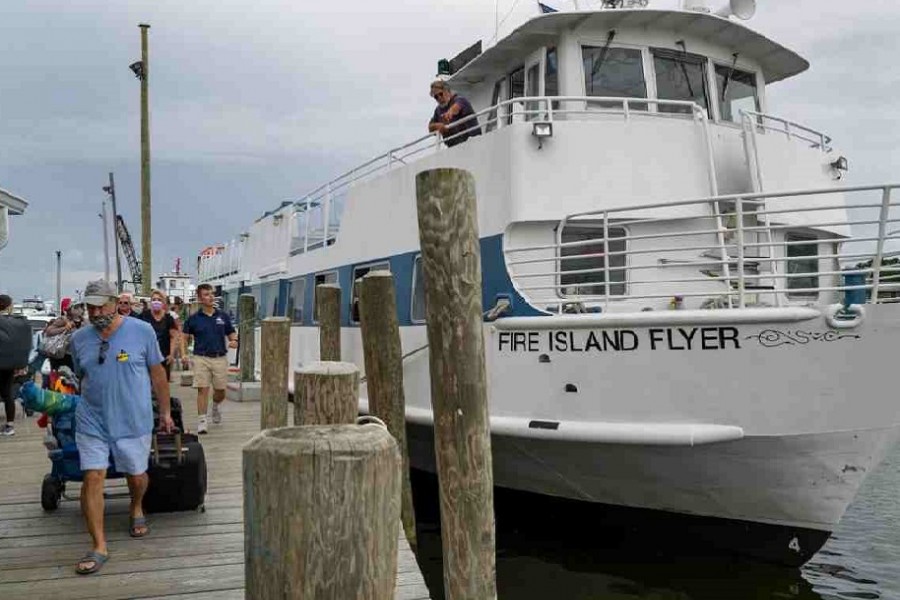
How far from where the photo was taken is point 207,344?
9.15m

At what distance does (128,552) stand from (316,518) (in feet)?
11.0

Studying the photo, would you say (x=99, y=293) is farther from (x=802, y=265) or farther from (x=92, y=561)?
(x=802, y=265)

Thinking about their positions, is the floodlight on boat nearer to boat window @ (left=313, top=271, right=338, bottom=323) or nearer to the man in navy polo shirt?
boat window @ (left=313, top=271, right=338, bottom=323)

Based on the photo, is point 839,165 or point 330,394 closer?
point 330,394

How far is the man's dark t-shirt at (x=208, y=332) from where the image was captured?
9.10 m

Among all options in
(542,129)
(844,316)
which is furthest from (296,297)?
(844,316)

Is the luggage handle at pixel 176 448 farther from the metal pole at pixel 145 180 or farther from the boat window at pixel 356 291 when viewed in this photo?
the metal pole at pixel 145 180

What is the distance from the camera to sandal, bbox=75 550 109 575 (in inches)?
174

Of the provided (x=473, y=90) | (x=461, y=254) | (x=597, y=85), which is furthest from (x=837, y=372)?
(x=473, y=90)

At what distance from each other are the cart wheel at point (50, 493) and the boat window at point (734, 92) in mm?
7990

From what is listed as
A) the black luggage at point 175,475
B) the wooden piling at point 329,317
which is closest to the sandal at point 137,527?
the black luggage at point 175,475

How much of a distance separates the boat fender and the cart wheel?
556 centimetres

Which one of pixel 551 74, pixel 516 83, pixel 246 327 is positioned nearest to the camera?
pixel 551 74

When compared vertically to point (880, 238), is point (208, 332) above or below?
below
